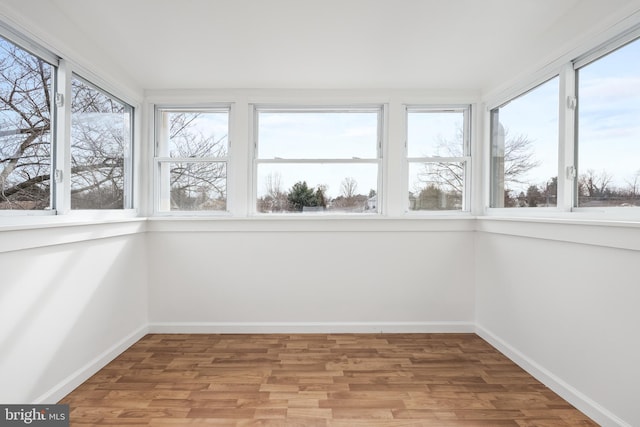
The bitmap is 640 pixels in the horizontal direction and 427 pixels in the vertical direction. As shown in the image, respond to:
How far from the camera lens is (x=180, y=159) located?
3523mm

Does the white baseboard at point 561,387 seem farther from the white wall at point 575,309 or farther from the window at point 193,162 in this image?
the window at point 193,162

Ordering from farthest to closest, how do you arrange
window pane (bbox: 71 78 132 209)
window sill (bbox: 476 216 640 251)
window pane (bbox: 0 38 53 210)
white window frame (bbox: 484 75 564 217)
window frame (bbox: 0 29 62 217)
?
window pane (bbox: 71 78 132 209) < white window frame (bbox: 484 75 564 217) < window frame (bbox: 0 29 62 217) < window pane (bbox: 0 38 53 210) < window sill (bbox: 476 216 640 251)

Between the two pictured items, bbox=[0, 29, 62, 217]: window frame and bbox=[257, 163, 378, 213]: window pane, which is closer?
bbox=[0, 29, 62, 217]: window frame

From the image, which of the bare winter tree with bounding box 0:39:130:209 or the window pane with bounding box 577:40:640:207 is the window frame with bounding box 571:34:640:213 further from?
the bare winter tree with bounding box 0:39:130:209

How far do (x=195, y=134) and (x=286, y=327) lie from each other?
2.13m

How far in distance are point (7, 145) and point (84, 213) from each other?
752mm

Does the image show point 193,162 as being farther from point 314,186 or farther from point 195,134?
point 314,186

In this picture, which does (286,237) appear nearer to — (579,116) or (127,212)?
(127,212)

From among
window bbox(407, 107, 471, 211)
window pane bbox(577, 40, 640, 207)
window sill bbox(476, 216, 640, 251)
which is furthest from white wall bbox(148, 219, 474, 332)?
window pane bbox(577, 40, 640, 207)

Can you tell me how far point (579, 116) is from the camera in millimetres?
2328

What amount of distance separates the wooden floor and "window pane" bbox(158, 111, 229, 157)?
5.98ft

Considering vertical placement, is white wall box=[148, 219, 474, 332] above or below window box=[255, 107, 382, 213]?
below

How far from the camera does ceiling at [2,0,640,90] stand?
2098 mm

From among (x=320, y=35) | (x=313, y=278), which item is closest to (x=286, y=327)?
(x=313, y=278)
